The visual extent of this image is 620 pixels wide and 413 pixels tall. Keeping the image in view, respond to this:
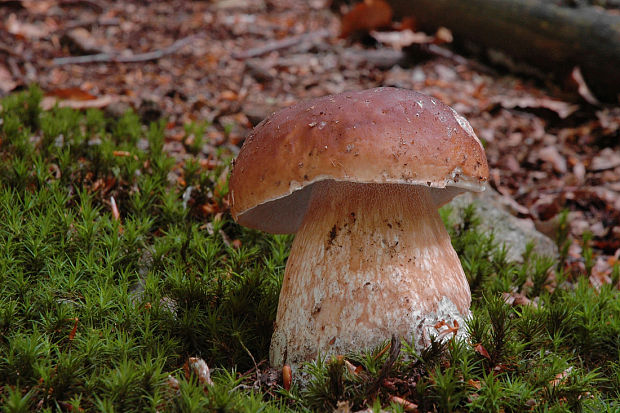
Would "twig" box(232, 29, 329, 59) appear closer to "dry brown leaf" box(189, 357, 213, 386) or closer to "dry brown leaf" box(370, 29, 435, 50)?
"dry brown leaf" box(370, 29, 435, 50)

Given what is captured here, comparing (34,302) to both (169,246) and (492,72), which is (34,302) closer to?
(169,246)

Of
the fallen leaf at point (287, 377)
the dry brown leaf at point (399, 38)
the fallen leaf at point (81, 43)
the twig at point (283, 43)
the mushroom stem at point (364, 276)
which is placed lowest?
the twig at point (283, 43)

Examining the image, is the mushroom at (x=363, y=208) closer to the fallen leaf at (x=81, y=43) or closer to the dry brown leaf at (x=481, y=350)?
the dry brown leaf at (x=481, y=350)

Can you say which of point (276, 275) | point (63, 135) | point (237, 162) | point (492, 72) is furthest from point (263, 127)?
point (492, 72)

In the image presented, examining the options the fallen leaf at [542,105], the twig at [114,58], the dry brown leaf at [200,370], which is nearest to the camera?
the dry brown leaf at [200,370]

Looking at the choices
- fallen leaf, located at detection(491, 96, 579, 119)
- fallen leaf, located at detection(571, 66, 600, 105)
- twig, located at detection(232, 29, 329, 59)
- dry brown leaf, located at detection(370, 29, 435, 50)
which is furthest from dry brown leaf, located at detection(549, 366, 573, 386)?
twig, located at detection(232, 29, 329, 59)

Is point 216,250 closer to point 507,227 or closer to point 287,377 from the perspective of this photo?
point 287,377

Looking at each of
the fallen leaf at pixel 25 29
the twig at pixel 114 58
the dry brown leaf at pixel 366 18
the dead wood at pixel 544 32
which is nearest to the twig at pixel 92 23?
the fallen leaf at pixel 25 29

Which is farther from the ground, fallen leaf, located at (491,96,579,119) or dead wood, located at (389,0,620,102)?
dead wood, located at (389,0,620,102)
